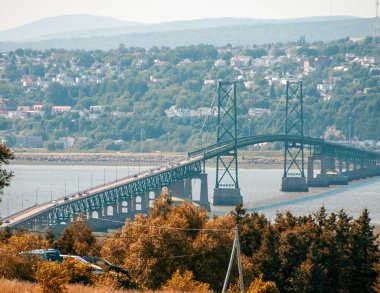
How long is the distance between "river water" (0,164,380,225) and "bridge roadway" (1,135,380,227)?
2.16 meters

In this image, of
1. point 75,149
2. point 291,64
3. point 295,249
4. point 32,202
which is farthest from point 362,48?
point 295,249

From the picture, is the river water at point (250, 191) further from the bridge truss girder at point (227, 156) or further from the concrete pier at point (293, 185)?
the bridge truss girder at point (227, 156)

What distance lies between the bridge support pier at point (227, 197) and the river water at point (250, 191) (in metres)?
0.67

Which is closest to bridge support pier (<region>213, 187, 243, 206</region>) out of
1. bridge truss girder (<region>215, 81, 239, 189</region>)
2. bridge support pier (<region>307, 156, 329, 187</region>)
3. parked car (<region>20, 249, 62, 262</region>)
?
bridge truss girder (<region>215, 81, 239, 189</region>)

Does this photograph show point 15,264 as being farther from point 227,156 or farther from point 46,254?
point 227,156

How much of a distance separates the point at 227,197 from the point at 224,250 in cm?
4234

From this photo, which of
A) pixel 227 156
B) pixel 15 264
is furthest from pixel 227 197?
pixel 15 264

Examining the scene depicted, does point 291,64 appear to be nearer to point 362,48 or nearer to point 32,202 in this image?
point 362,48

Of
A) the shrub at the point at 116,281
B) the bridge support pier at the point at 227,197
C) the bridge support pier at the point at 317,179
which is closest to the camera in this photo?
the shrub at the point at 116,281

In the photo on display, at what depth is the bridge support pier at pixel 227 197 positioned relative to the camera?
234 ft

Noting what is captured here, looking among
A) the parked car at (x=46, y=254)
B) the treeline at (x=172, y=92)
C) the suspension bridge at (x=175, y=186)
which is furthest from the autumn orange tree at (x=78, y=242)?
the treeline at (x=172, y=92)

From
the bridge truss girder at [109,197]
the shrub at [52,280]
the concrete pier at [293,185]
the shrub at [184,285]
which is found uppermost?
the shrub at [52,280]

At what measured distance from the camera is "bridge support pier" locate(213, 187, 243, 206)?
71375 mm

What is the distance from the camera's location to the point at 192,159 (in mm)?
75500
